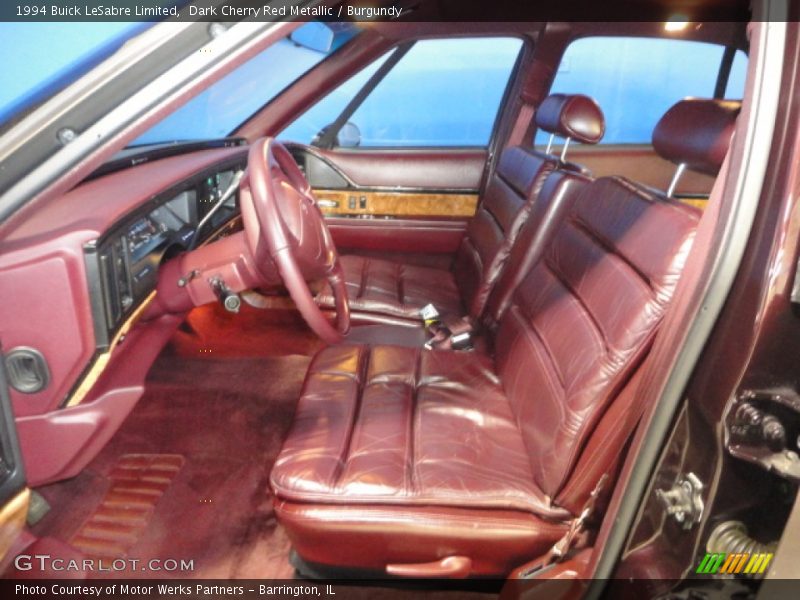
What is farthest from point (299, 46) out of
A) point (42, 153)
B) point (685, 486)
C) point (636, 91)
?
point (636, 91)

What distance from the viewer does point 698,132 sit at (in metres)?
1.15

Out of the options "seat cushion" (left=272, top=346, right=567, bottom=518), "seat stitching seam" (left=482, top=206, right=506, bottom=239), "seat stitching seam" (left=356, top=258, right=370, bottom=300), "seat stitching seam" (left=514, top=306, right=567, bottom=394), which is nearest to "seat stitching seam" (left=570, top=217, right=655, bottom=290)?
"seat stitching seam" (left=514, top=306, right=567, bottom=394)

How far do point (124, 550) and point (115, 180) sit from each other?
102 cm

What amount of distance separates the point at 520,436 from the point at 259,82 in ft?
7.17

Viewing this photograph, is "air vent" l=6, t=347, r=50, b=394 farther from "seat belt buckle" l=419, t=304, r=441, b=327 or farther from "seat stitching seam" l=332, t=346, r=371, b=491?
"seat belt buckle" l=419, t=304, r=441, b=327

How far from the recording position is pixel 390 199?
3.09 m

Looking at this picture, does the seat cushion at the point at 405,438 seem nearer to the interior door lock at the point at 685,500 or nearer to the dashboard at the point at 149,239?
the interior door lock at the point at 685,500

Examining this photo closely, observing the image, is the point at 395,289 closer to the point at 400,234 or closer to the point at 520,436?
the point at 400,234

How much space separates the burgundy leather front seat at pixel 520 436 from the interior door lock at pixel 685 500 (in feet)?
0.47

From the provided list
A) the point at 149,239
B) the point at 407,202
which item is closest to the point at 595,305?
the point at 149,239

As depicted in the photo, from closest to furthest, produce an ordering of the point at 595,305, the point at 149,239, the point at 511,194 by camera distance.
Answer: the point at 595,305, the point at 149,239, the point at 511,194

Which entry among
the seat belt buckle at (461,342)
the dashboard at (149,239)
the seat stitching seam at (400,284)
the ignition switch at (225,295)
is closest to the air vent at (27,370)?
the dashboard at (149,239)

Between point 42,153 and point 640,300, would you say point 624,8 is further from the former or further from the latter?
point 42,153

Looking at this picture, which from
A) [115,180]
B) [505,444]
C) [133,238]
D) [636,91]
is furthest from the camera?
[636,91]
